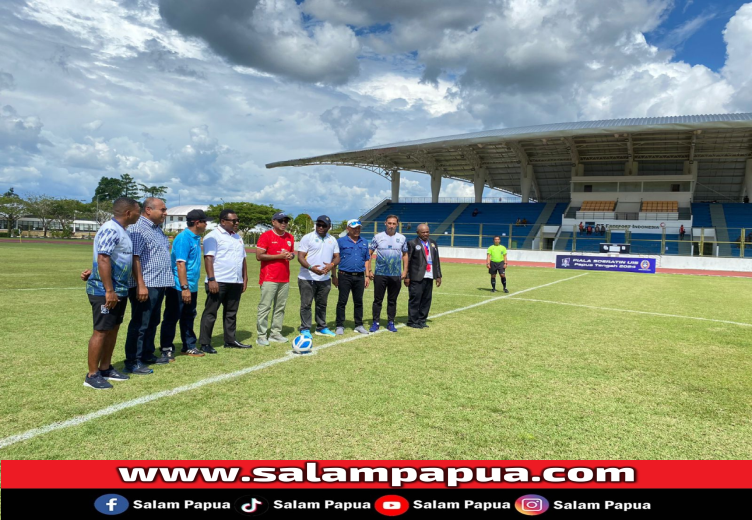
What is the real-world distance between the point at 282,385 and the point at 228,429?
3.94ft

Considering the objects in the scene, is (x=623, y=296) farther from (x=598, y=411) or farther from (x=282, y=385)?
(x=282, y=385)

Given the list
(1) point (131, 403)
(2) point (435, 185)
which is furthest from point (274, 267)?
(2) point (435, 185)

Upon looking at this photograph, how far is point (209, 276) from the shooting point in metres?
6.06

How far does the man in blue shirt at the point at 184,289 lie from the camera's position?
574cm

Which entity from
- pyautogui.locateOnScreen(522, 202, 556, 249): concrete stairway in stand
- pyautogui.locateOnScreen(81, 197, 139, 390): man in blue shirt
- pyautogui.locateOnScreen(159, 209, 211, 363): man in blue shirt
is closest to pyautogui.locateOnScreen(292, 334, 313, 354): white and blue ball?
pyautogui.locateOnScreen(159, 209, 211, 363): man in blue shirt

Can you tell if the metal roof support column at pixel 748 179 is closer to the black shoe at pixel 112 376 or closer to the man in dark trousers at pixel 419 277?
the man in dark trousers at pixel 419 277

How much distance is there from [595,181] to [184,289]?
48.7 meters

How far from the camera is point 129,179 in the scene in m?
118

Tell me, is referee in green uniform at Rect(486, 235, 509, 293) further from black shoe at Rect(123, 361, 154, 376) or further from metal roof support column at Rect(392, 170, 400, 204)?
metal roof support column at Rect(392, 170, 400, 204)
